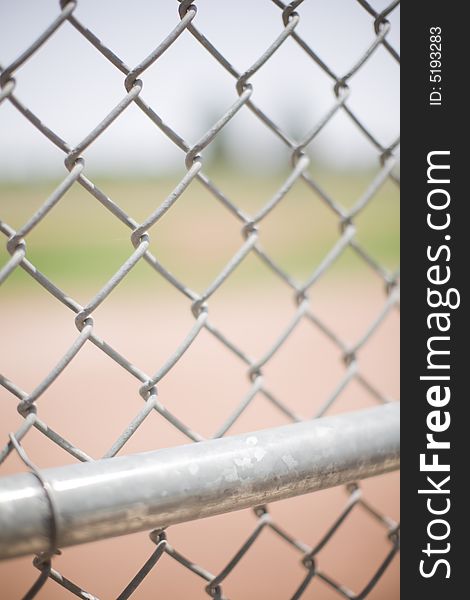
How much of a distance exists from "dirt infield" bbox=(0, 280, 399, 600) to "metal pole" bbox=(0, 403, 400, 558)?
1.53 m

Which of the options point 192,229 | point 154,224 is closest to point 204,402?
point 154,224

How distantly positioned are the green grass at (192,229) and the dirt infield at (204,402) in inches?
105

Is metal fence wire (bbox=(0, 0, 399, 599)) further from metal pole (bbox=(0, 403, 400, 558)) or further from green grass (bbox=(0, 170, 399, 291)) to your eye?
green grass (bbox=(0, 170, 399, 291))

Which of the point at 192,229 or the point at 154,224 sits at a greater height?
the point at 192,229

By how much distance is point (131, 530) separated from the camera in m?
0.59

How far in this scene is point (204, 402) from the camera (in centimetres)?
509

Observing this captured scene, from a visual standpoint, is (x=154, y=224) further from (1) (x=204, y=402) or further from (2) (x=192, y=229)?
(2) (x=192, y=229)

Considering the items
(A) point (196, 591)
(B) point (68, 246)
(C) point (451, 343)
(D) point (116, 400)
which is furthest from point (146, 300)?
(C) point (451, 343)

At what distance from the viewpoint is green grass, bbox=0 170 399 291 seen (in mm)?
13219

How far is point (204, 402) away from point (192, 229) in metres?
12.2

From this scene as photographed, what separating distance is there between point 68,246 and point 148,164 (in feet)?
22.7

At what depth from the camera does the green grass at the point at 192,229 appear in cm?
1322

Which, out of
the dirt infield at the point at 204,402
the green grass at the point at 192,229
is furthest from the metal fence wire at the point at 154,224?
the green grass at the point at 192,229

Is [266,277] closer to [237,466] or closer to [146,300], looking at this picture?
[146,300]
